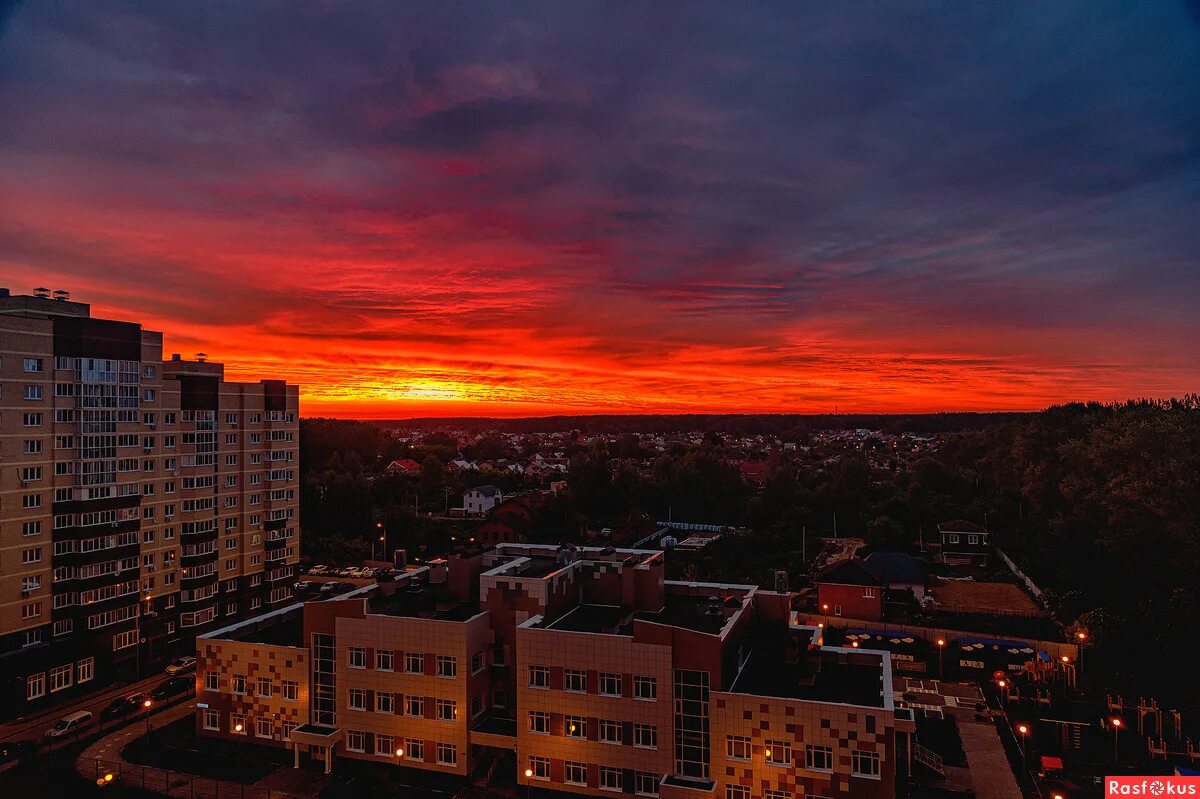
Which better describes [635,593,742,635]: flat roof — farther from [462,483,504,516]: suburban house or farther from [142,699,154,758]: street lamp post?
[462,483,504,516]: suburban house

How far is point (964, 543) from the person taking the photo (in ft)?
201

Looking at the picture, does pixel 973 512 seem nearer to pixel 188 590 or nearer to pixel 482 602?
pixel 482 602

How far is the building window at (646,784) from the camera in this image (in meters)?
22.9

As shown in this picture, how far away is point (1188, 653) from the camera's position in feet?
97.1

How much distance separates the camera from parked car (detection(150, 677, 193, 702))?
32.0 m

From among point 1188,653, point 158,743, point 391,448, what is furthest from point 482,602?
point 391,448

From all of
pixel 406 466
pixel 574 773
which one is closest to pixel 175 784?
pixel 574 773

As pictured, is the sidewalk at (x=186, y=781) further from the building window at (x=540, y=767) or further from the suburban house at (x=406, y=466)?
the suburban house at (x=406, y=466)

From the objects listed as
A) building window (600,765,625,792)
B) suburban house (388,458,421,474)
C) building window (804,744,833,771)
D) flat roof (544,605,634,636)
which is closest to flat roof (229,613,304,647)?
flat roof (544,605,634,636)

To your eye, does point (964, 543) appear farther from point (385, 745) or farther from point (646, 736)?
point (385, 745)

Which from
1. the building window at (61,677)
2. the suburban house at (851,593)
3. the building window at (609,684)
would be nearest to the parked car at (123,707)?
the building window at (61,677)

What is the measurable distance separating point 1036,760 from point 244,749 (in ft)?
97.1

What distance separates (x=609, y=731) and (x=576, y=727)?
3.62 ft

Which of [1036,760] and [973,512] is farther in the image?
[973,512]
